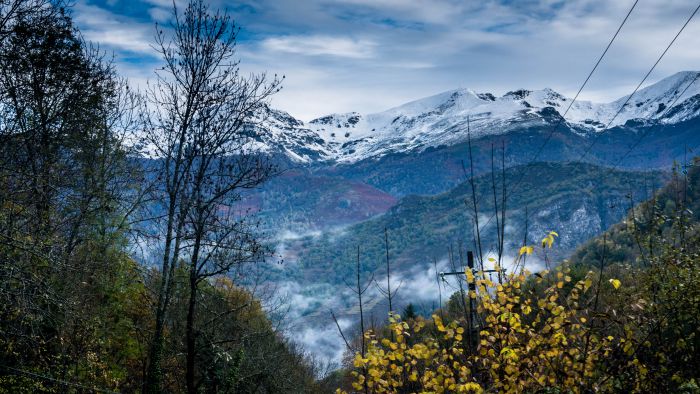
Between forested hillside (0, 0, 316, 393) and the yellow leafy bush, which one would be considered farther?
forested hillside (0, 0, 316, 393)

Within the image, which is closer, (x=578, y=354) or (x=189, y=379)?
(x=578, y=354)

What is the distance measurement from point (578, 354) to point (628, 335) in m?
0.80

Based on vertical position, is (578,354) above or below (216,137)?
below

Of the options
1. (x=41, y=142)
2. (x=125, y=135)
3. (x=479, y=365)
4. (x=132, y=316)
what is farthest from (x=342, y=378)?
(x=479, y=365)

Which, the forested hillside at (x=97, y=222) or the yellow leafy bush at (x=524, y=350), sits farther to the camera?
the forested hillside at (x=97, y=222)

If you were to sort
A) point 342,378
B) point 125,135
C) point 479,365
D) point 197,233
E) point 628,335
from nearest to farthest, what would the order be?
1. point 628,335
2. point 479,365
3. point 197,233
4. point 125,135
5. point 342,378

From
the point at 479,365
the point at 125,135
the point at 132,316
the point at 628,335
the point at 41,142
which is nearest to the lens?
the point at 628,335

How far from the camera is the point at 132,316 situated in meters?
24.5

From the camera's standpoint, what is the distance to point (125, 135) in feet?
72.5

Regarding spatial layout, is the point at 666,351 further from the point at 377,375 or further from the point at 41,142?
the point at 41,142

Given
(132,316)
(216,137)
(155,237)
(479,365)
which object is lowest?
(132,316)

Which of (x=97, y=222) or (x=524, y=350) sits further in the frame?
(x=97, y=222)

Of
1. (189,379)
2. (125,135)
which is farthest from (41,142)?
(189,379)

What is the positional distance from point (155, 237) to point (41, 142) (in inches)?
258
